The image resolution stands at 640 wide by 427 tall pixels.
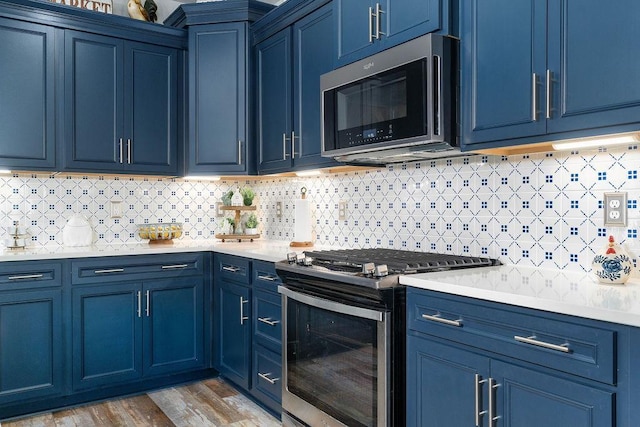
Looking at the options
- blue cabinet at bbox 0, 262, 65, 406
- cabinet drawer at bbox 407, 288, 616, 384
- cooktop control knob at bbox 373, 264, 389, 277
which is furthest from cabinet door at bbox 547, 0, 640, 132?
blue cabinet at bbox 0, 262, 65, 406

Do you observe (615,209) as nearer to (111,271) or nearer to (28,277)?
(111,271)

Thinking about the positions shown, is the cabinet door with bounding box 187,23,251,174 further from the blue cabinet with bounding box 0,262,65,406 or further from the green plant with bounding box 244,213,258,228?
the blue cabinet with bounding box 0,262,65,406

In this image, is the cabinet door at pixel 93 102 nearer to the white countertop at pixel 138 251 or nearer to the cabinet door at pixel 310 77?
the white countertop at pixel 138 251

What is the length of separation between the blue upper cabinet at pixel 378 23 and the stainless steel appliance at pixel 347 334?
968 mm

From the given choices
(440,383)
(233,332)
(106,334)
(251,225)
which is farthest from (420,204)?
(106,334)

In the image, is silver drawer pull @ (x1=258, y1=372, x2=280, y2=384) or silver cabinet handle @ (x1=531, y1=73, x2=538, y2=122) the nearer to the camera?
silver cabinet handle @ (x1=531, y1=73, x2=538, y2=122)

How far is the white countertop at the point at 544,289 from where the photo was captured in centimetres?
134

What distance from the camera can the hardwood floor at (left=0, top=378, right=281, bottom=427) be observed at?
2799 mm

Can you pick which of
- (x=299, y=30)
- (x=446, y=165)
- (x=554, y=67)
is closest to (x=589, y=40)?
(x=554, y=67)

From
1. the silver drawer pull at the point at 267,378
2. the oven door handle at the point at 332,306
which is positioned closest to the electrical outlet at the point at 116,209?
the silver drawer pull at the point at 267,378

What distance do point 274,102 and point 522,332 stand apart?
2.29 metres

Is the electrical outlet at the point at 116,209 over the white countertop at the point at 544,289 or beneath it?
over

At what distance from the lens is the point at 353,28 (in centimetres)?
251

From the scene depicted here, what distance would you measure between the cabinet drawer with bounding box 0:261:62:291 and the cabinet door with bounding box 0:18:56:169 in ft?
2.16
